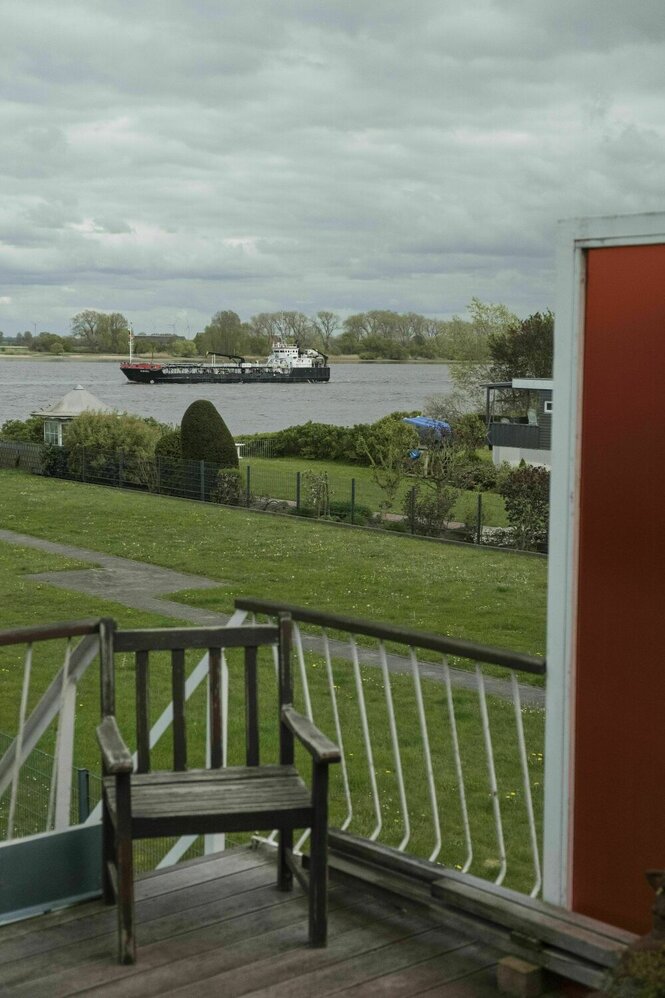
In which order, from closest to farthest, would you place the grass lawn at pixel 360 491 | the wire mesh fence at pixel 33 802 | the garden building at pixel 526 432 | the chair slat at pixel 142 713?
the chair slat at pixel 142 713 < the wire mesh fence at pixel 33 802 < the grass lawn at pixel 360 491 < the garden building at pixel 526 432

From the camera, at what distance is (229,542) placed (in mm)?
19281

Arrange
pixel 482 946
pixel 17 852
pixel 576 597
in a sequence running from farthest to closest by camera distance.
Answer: pixel 17 852 → pixel 482 946 → pixel 576 597

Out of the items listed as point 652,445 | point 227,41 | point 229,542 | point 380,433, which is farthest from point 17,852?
point 380,433

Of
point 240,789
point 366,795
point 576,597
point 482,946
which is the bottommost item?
point 366,795

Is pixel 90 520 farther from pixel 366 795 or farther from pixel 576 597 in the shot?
pixel 576 597

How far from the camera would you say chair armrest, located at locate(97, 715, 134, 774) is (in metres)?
3.32

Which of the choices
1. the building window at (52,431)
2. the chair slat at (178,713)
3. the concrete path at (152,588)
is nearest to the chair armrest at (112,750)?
the chair slat at (178,713)

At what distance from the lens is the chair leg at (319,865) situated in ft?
11.3

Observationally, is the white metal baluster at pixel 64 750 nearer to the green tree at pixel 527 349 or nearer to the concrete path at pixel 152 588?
the concrete path at pixel 152 588

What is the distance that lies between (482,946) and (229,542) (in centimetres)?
1590

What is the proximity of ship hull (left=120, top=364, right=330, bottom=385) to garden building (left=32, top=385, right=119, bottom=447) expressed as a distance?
251 ft

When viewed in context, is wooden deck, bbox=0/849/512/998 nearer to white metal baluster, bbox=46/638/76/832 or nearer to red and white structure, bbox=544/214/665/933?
white metal baluster, bbox=46/638/76/832

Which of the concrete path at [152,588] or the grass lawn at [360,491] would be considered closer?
the concrete path at [152,588]

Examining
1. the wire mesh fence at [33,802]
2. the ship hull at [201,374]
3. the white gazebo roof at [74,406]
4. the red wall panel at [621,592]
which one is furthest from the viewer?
the ship hull at [201,374]
